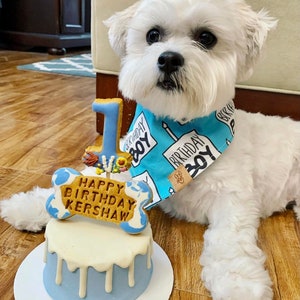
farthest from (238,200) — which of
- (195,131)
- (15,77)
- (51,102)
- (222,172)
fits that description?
(15,77)

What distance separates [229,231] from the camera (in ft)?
2.90

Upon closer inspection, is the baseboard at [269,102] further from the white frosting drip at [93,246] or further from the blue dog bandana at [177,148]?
the white frosting drip at [93,246]

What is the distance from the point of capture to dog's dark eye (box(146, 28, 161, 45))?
928 mm

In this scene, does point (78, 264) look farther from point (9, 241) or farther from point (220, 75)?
point (220, 75)

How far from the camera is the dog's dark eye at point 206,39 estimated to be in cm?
89

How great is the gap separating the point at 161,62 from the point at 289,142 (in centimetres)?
52

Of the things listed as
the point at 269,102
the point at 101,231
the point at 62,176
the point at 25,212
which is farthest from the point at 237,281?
the point at 269,102

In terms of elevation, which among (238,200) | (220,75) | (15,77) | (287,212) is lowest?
(15,77)

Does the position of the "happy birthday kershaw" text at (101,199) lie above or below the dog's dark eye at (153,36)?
below

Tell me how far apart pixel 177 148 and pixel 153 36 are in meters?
0.28

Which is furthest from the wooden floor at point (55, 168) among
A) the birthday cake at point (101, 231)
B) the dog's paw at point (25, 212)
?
the birthday cake at point (101, 231)

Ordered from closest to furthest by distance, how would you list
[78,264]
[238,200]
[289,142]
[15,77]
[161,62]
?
1. [78,264]
2. [161,62]
3. [238,200]
4. [289,142]
5. [15,77]

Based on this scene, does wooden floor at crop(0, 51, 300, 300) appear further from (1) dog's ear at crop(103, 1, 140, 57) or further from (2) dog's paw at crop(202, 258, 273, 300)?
Answer: (1) dog's ear at crop(103, 1, 140, 57)

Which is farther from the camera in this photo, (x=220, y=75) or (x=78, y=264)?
(x=220, y=75)
